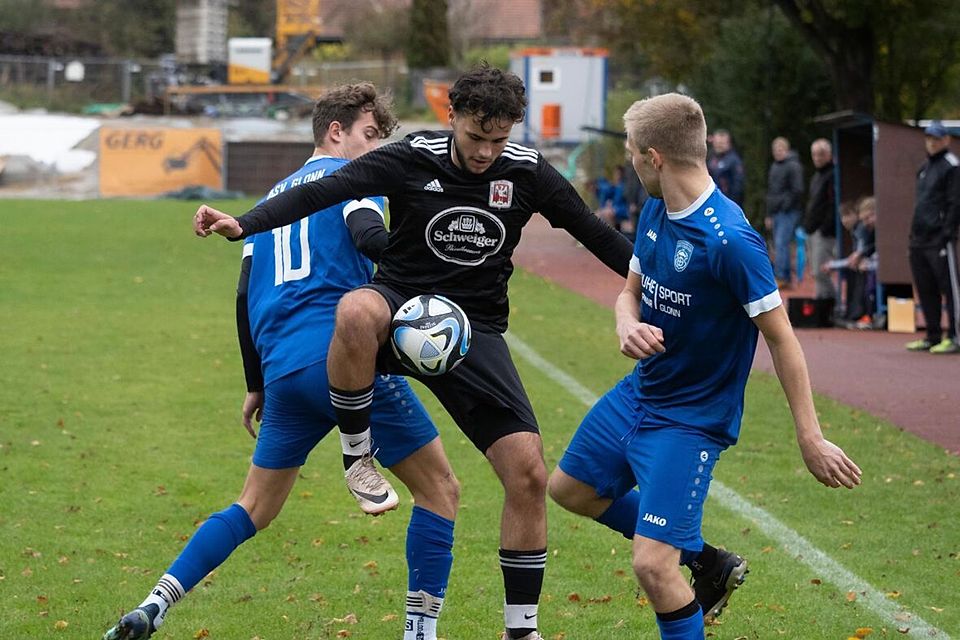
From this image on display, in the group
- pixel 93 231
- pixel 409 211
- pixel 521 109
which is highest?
pixel 521 109

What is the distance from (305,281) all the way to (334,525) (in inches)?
94.9

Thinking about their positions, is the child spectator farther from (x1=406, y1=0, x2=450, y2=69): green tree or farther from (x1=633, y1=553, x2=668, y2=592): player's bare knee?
(x1=406, y1=0, x2=450, y2=69): green tree

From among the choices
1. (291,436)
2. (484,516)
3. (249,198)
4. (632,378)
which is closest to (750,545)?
(484,516)

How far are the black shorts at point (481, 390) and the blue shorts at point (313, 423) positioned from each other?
0.23 metres

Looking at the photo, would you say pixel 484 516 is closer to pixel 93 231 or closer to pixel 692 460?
pixel 692 460

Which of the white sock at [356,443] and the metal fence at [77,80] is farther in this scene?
the metal fence at [77,80]

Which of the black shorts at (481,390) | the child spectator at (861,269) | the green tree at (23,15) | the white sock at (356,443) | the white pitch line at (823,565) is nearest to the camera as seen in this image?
the black shorts at (481,390)

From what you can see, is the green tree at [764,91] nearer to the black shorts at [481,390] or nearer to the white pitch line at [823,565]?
the white pitch line at [823,565]

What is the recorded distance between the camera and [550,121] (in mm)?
43906

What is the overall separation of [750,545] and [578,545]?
847mm

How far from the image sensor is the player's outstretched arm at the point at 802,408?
4.43 m

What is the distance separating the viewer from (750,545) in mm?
7078

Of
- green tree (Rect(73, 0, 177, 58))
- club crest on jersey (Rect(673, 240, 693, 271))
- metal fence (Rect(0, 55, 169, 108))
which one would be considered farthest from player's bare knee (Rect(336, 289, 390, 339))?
green tree (Rect(73, 0, 177, 58))

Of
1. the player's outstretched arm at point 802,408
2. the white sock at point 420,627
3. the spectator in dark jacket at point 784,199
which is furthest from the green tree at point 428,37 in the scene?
the player's outstretched arm at point 802,408
